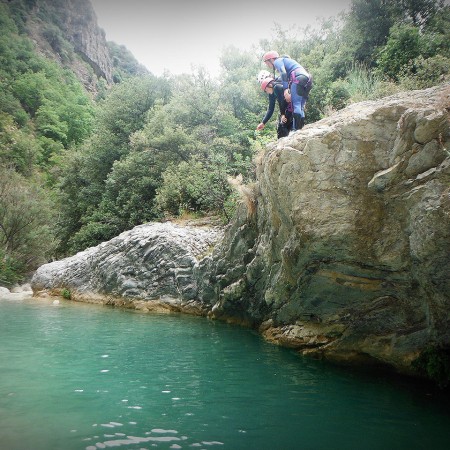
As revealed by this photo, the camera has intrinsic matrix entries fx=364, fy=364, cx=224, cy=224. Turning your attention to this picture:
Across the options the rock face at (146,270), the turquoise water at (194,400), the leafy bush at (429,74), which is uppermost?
the leafy bush at (429,74)

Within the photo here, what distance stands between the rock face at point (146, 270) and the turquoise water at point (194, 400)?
557 cm

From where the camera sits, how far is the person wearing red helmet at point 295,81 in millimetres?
9633

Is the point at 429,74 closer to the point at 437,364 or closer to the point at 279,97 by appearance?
the point at 279,97

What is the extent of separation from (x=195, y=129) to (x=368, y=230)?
17.8 metres

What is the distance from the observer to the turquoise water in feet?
13.3

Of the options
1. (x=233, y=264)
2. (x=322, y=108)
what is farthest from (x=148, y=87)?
(x=233, y=264)

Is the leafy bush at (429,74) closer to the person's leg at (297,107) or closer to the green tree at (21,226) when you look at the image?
the person's leg at (297,107)

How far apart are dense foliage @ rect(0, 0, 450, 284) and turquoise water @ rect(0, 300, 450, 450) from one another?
7642mm

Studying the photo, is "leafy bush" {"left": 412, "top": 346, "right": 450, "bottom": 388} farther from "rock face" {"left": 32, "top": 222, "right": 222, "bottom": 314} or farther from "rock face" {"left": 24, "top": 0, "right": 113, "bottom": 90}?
"rock face" {"left": 24, "top": 0, "right": 113, "bottom": 90}

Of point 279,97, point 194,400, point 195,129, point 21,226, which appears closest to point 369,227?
A: point 194,400

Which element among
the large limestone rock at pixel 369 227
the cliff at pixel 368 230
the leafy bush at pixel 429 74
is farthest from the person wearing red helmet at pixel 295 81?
the leafy bush at pixel 429 74

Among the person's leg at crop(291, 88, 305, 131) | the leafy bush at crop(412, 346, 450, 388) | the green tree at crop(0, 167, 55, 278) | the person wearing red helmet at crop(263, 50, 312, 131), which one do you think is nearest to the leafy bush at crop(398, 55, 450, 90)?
the person wearing red helmet at crop(263, 50, 312, 131)

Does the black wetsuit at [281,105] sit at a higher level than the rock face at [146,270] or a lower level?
higher

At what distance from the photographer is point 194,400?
205 inches
